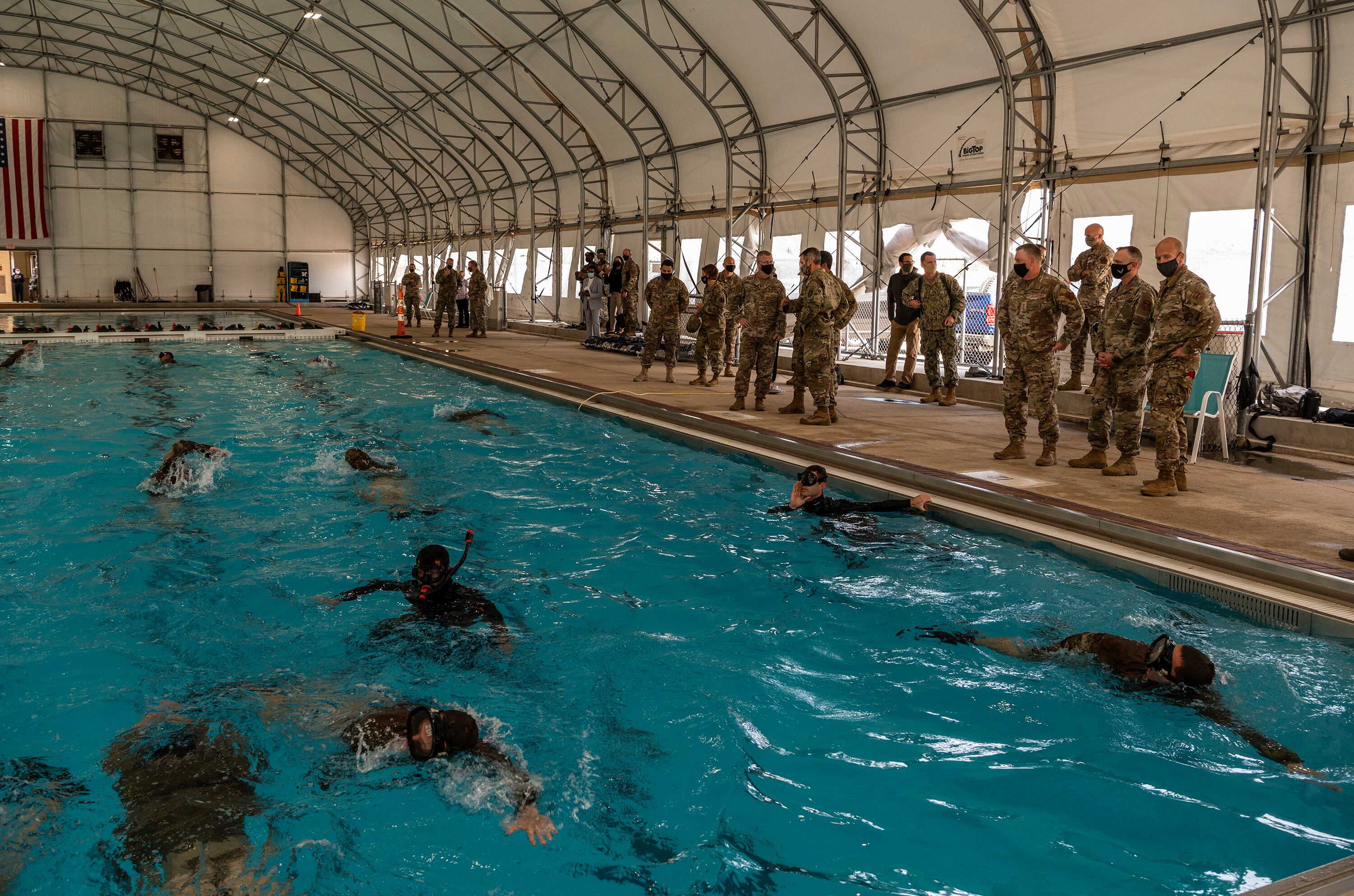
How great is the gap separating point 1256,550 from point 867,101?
1238 cm

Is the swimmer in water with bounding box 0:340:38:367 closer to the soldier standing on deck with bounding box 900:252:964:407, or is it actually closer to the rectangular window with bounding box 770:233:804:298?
the rectangular window with bounding box 770:233:804:298

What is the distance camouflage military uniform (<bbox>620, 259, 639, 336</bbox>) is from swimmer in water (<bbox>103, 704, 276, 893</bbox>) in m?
18.1

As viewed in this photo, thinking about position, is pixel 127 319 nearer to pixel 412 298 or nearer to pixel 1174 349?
pixel 412 298

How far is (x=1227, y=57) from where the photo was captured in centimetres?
1098

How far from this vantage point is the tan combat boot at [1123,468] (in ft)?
26.7

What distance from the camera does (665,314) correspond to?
14617 millimetres

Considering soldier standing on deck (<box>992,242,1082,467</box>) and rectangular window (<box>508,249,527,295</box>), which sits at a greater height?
rectangular window (<box>508,249,527,295</box>)

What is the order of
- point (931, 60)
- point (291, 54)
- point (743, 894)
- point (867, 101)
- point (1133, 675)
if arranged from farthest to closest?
point (291, 54) < point (867, 101) < point (931, 60) < point (1133, 675) < point (743, 894)

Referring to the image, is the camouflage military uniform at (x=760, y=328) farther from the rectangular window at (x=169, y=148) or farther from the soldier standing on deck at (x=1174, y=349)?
the rectangular window at (x=169, y=148)

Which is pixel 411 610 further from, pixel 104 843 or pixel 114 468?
pixel 114 468

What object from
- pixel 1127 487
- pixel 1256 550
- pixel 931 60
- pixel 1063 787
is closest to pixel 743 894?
pixel 1063 787

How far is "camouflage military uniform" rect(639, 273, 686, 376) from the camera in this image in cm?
1442

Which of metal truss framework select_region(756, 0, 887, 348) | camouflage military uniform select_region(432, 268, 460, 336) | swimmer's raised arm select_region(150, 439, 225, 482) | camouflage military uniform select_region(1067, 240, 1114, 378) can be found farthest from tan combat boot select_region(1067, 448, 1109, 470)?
camouflage military uniform select_region(432, 268, 460, 336)

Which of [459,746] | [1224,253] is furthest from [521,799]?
[1224,253]
